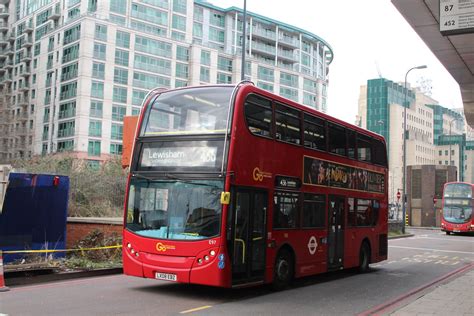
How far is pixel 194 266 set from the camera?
9508mm

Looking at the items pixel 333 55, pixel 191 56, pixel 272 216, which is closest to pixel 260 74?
pixel 191 56

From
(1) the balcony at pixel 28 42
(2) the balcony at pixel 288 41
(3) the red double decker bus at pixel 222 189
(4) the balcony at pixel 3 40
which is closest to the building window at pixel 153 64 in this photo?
(1) the balcony at pixel 28 42

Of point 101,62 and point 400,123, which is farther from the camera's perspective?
point 400,123

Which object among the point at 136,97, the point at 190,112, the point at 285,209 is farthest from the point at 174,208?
the point at 136,97

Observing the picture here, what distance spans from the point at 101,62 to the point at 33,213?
6297 centimetres

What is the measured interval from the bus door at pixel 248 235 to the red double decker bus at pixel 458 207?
35601mm

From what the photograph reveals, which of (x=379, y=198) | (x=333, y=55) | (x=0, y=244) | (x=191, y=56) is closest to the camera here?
(x=0, y=244)

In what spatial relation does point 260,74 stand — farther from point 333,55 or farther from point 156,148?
point 156,148

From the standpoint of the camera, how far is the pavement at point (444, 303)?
8.95 m

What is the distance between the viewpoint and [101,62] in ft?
238

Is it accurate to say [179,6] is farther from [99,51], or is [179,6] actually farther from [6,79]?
[6,79]

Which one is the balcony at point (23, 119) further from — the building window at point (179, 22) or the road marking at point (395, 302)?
the road marking at point (395, 302)

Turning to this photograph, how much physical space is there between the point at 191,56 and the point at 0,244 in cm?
7386

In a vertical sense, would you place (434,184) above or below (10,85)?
→ below
